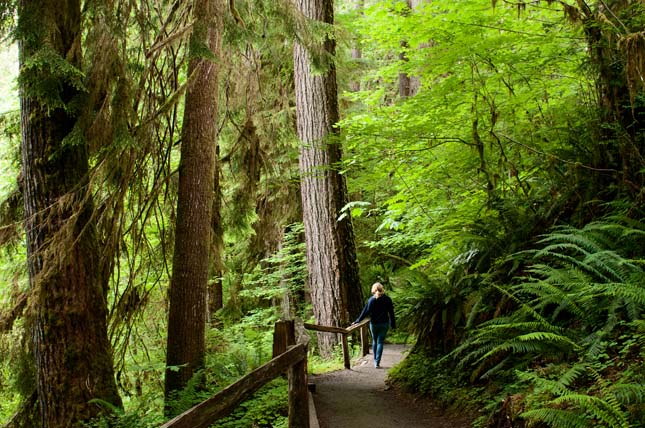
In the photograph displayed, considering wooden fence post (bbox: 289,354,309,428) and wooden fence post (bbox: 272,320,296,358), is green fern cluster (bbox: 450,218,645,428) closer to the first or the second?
wooden fence post (bbox: 289,354,309,428)

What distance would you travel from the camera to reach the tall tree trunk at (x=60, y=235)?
6.04 metres

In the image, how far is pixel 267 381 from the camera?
4633mm

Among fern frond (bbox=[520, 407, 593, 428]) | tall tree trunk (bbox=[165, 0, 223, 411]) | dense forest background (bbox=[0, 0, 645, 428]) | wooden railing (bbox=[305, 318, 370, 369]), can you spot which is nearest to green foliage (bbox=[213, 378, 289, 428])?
dense forest background (bbox=[0, 0, 645, 428])

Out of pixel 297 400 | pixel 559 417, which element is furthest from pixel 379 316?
pixel 559 417

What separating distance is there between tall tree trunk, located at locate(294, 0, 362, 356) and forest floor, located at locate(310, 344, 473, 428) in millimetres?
2105

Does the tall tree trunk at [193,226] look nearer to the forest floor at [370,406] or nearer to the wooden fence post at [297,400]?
the forest floor at [370,406]

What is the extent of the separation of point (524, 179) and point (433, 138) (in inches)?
70.2

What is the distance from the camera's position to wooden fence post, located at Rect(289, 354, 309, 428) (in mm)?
5301

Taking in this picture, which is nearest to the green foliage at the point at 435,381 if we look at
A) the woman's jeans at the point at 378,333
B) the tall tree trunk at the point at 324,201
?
the woman's jeans at the point at 378,333

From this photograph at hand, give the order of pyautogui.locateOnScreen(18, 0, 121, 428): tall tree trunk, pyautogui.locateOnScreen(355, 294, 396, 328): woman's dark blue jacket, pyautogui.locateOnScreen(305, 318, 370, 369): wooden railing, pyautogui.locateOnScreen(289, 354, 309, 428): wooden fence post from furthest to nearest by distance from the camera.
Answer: pyautogui.locateOnScreen(355, 294, 396, 328): woman's dark blue jacket < pyautogui.locateOnScreen(305, 318, 370, 369): wooden railing < pyautogui.locateOnScreen(18, 0, 121, 428): tall tree trunk < pyautogui.locateOnScreen(289, 354, 309, 428): wooden fence post

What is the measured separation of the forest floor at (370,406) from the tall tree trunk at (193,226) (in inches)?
88.3

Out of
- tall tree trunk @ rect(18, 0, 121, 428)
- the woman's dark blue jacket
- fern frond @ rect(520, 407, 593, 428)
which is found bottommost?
the woman's dark blue jacket

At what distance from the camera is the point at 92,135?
6738 mm

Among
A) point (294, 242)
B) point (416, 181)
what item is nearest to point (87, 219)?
point (416, 181)
